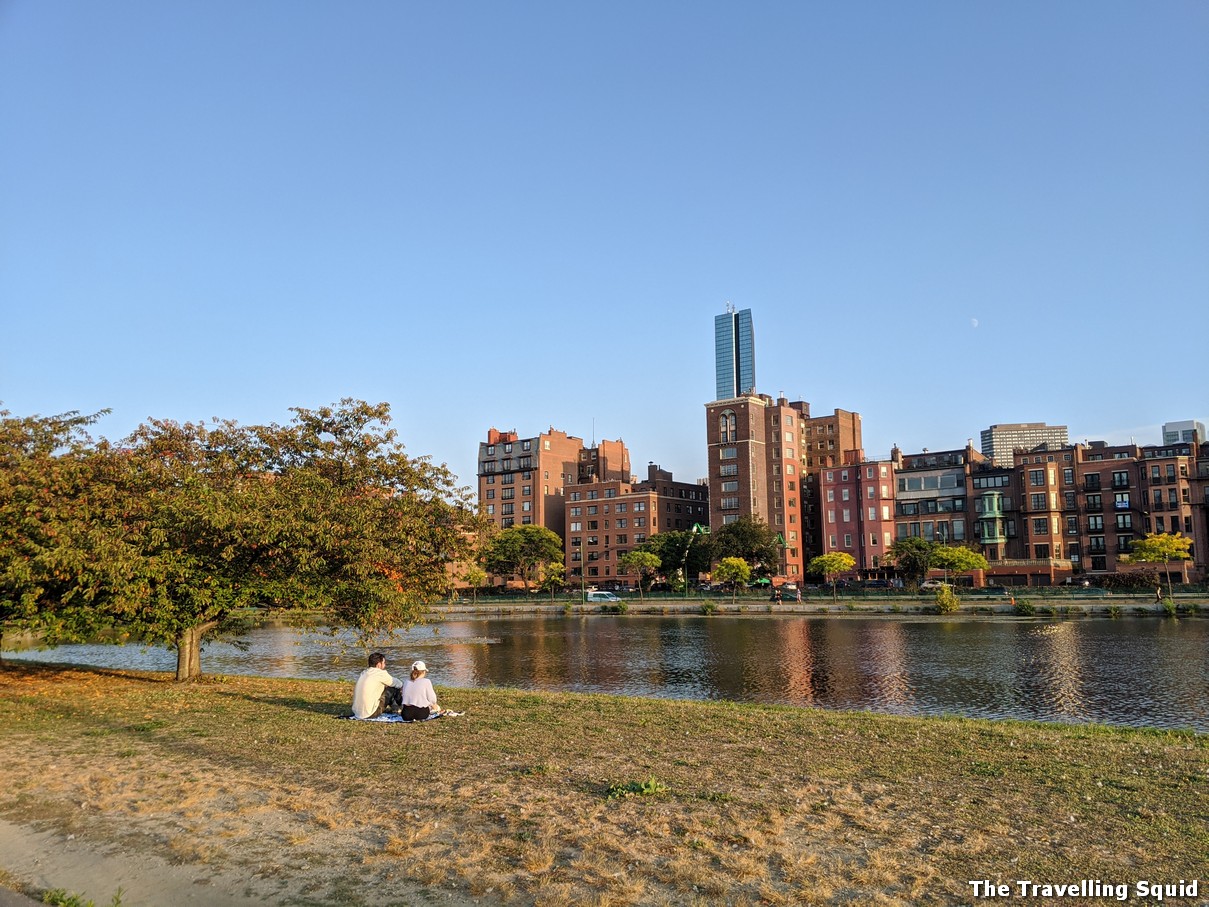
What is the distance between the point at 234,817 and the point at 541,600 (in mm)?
115756

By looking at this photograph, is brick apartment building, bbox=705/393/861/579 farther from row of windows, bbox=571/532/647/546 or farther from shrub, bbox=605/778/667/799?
shrub, bbox=605/778/667/799

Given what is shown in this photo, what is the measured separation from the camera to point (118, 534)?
2177 cm

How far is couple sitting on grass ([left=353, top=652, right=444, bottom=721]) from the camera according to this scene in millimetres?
17312

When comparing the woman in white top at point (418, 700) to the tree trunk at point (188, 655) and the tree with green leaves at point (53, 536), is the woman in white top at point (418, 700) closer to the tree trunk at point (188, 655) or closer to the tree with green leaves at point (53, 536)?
the tree with green leaves at point (53, 536)

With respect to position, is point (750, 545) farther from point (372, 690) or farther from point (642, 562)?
point (372, 690)

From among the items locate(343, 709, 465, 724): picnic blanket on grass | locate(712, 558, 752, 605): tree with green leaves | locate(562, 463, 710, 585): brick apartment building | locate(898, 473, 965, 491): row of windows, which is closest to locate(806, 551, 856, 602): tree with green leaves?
locate(712, 558, 752, 605): tree with green leaves

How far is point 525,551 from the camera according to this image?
149 meters

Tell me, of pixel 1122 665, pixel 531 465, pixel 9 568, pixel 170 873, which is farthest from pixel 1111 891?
pixel 531 465

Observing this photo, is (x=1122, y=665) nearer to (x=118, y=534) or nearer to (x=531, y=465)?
(x=118, y=534)

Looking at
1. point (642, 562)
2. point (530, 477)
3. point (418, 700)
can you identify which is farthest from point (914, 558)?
point (418, 700)

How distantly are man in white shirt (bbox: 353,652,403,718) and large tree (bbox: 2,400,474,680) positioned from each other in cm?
525

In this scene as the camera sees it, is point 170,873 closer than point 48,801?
Yes

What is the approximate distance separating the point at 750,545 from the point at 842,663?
8994cm

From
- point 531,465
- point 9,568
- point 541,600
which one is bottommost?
point 541,600
